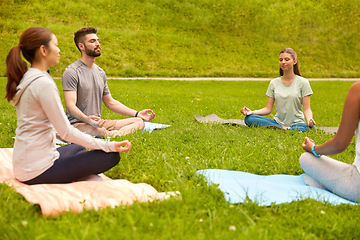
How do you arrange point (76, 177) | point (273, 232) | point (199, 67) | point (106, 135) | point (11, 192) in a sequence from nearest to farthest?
1. point (273, 232)
2. point (11, 192)
3. point (76, 177)
4. point (106, 135)
5. point (199, 67)

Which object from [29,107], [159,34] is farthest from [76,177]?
[159,34]

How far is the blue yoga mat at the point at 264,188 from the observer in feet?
10.8

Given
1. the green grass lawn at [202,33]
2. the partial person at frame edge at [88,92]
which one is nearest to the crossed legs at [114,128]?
the partial person at frame edge at [88,92]

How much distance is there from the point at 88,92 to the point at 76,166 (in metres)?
2.40

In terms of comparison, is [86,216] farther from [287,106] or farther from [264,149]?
[287,106]

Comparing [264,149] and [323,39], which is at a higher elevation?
[323,39]

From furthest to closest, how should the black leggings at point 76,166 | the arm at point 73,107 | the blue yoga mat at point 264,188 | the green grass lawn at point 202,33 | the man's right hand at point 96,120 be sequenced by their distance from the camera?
the green grass lawn at point 202,33 < the arm at point 73,107 < the man's right hand at point 96,120 < the black leggings at point 76,166 < the blue yoga mat at point 264,188

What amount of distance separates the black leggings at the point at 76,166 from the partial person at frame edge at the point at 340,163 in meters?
2.36

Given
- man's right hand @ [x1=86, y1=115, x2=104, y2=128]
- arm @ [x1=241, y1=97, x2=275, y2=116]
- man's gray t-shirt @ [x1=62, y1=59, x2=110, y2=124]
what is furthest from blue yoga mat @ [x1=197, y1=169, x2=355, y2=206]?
man's gray t-shirt @ [x1=62, y1=59, x2=110, y2=124]

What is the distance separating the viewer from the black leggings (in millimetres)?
3432

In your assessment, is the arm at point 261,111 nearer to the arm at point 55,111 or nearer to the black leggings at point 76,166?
the black leggings at point 76,166

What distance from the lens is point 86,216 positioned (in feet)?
8.86

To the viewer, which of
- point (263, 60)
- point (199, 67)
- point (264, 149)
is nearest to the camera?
point (264, 149)

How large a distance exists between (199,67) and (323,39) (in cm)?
1419
